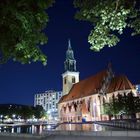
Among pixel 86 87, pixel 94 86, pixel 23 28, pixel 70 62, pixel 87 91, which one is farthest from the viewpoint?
pixel 70 62

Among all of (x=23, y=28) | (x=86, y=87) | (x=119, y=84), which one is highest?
(x=86, y=87)

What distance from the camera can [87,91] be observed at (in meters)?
100

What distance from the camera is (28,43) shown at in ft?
31.1

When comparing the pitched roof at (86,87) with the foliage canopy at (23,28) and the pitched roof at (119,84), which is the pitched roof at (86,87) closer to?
the pitched roof at (119,84)

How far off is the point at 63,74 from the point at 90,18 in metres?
105

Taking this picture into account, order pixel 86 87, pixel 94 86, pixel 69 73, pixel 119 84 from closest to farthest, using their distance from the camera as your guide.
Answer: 1. pixel 119 84
2. pixel 94 86
3. pixel 86 87
4. pixel 69 73

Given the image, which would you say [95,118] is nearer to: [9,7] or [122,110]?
[122,110]

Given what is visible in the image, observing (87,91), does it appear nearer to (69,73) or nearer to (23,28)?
(69,73)

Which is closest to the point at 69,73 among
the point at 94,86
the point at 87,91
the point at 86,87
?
the point at 86,87

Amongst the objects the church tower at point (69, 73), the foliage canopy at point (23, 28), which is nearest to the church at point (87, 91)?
the church tower at point (69, 73)

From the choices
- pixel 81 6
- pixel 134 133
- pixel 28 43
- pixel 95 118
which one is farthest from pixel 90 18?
pixel 95 118

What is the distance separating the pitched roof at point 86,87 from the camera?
97500 millimetres

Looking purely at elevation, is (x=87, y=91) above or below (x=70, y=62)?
below

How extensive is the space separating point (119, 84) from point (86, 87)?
61.7 ft
